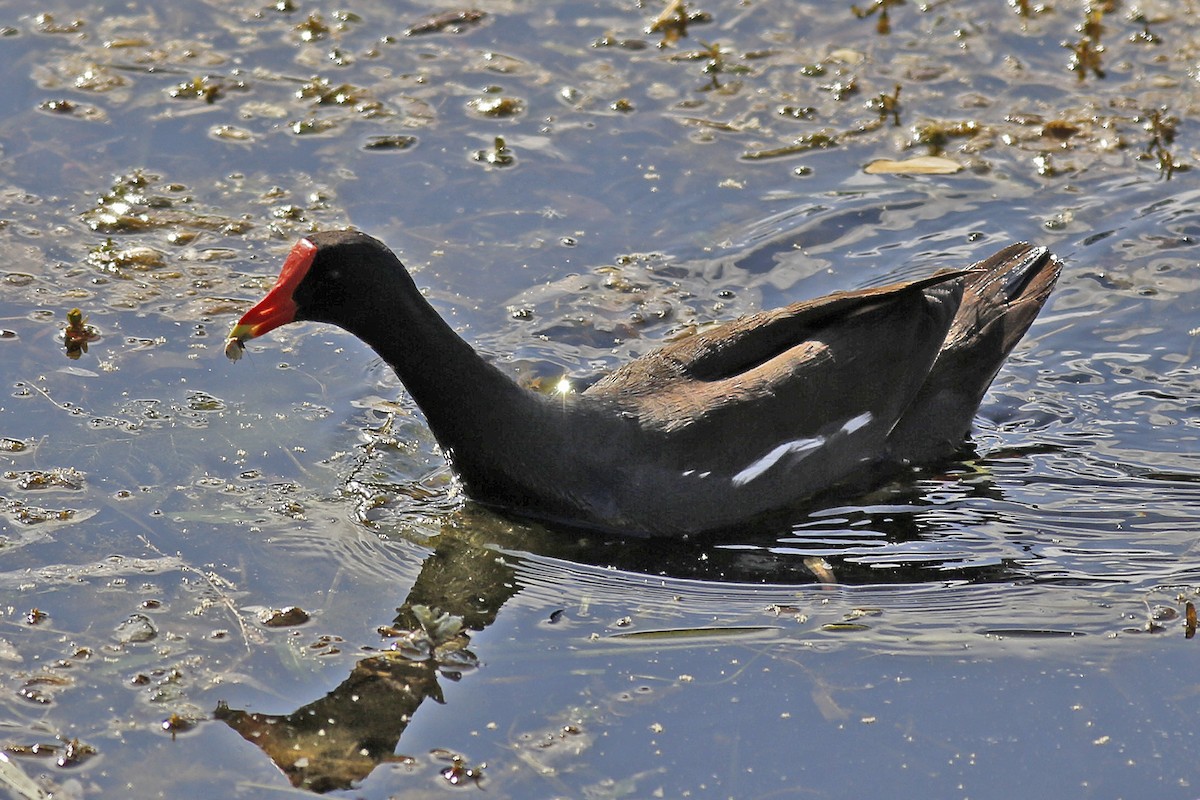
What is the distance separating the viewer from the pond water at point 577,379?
13.8ft

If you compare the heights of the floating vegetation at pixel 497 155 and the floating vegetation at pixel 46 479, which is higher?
the floating vegetation at pixel 497 155

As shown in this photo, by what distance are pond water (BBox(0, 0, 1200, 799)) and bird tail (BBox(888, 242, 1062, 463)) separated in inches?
5.2

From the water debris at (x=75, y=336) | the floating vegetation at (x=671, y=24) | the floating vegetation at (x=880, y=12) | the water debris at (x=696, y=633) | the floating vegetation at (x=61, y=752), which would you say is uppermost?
the floating vegetation at (x=880, y=12)

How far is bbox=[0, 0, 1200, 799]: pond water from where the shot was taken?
4215 millimetres

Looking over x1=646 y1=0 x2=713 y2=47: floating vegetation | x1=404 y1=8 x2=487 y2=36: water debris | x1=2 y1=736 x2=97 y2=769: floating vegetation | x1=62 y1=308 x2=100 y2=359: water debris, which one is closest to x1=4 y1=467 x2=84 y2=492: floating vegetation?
x1=62 y1=308 x2=100 y2=359: water debris

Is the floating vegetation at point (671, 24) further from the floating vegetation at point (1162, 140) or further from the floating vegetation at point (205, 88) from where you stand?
the floating vegetation at point (1162, 140)

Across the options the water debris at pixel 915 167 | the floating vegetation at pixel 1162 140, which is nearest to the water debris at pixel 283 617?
the water debris at pixel 915 167

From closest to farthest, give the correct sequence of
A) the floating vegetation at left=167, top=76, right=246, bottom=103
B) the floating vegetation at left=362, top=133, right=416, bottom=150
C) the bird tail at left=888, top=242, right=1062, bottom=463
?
1. the bird tail at left=888, top=242, right=1062, bottom=463
2. the floating vegetation at left=362, top=133, right=416, bottom=150
3. the floating vegetation at left=167, top=76, right=246, bottom=103

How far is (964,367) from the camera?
5.68m

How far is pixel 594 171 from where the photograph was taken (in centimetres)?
705

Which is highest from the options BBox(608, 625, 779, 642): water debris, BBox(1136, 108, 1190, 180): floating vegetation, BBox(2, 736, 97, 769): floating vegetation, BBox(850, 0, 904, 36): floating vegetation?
BBox(850, 0, 904, 36): floating vegetation

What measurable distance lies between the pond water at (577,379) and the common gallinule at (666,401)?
0.15 meters

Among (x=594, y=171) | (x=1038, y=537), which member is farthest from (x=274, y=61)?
(x=1038, y=537)

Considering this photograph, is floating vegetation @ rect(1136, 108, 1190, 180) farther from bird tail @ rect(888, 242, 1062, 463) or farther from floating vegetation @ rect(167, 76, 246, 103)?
floating vegetation @ rect(167, 76, 246, 103)
